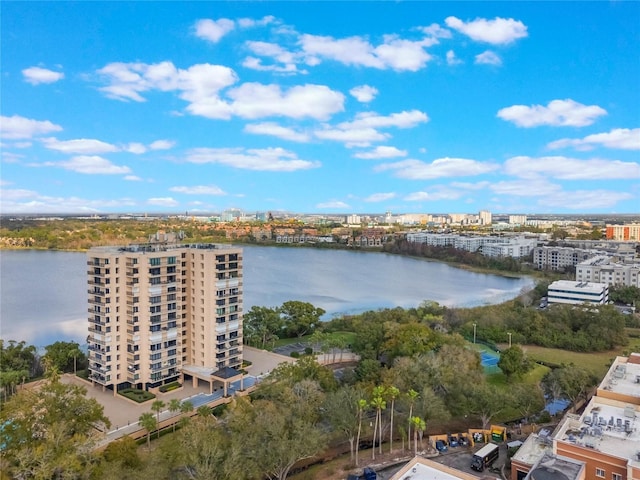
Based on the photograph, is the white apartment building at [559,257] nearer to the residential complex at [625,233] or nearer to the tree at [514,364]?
the residential complex at [625,233]

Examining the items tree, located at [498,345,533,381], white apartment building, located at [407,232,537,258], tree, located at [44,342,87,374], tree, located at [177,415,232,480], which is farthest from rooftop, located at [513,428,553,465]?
white apartment building, located at [407,232,537,258]

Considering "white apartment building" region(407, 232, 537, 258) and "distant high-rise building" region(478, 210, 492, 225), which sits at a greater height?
"distant high-rise building" region(478, 210, 492, 225)

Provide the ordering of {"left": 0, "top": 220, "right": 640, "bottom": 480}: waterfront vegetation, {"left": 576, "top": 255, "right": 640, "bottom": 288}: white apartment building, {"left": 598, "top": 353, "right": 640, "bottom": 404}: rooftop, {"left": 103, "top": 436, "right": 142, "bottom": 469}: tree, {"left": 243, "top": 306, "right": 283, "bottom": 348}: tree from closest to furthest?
1. {"left": 0, "top": 220, "right": 640, "bottom": 480}: waterfront vegetation
2. {"left": 103, "top": 436, "right": 142, "bottom": 469}: tree
3. {"left": 598, "top": 353, "right": 640, "bottom": 404}: rooftop
4. {"left": 243, "top": 306, "right": 283, "bottom": 348}: tree
5. {"left": 576, "top": 255, "right": 640, "bottom": 288}: white apartment building

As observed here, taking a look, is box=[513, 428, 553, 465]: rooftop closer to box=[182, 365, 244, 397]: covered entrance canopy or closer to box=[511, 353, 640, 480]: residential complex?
box=[511, 353, 640, 480]: residential complex

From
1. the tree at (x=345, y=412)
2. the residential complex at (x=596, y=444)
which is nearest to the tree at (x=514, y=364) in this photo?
the residential complex at (x=596, y=444)

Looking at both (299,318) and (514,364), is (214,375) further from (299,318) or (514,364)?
(514,364)

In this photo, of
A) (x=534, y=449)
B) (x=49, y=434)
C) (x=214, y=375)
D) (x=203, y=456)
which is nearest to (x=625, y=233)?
(x=534, y=449)
